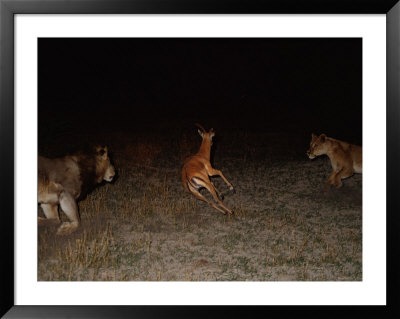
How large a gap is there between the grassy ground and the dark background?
10.2ft

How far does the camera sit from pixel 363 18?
3656mm

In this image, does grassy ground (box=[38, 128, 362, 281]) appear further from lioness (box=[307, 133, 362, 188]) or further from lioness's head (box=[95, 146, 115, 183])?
lioness's head (box=[95, 146, 115, 183])

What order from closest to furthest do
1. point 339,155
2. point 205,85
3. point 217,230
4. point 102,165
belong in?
1. point 102,165
2. point 217,230
3. point 339,155
4. point 205,85

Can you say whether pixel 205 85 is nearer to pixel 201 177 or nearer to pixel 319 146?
pixel 319 146

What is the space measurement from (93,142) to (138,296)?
659cm

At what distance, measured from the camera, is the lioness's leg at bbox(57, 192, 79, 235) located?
463cm

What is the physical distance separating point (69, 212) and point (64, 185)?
10.3 inches

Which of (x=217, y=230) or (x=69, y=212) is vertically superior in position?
(x=69, y=212)

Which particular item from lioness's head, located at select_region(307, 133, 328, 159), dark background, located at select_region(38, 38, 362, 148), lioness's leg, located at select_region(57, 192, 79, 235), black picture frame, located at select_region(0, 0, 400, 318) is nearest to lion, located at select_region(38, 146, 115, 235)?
lioness's leg, located at select_region(57, 192, 79, 235)

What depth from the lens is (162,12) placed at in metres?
3.52

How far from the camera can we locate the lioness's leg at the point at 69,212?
4.63 metres

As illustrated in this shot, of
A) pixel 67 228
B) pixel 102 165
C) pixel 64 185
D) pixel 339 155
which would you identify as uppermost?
pixel 339 155

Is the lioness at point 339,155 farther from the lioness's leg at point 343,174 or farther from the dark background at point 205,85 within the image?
the dark background at point 205,85

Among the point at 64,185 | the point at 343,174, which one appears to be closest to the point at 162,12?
the point at 64,185
